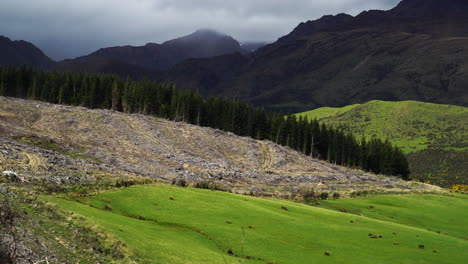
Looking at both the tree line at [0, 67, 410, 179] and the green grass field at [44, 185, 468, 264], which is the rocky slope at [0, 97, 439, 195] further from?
the tree line at [0, 67, 410, 179]

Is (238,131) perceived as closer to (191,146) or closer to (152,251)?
(191,146)

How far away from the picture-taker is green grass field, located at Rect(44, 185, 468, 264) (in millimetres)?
26828

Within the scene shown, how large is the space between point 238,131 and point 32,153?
334 ft

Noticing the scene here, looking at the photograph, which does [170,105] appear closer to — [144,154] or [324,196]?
[144,154]

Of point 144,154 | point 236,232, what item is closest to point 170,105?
point 144,154

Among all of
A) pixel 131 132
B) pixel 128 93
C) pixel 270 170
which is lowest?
pixel 270 170

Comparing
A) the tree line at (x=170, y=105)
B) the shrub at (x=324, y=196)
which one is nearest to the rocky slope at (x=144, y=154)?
the shrub at (x=324, y=196)

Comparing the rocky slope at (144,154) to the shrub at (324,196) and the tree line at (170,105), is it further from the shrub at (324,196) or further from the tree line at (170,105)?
the tree line at (170,105)

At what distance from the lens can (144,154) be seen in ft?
263

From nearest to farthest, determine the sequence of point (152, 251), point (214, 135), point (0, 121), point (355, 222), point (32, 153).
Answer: point (152, 251), point (355, 222), point (32, 153), point (0, 121), point (214, 135)

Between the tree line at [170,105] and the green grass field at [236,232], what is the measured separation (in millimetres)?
99219

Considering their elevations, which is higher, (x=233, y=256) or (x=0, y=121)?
(x=0, y=121)

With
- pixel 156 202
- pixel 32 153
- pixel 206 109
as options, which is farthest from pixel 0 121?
pixel 206 109

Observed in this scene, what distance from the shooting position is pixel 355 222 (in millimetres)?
44812
